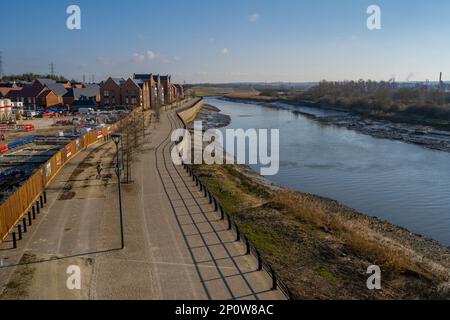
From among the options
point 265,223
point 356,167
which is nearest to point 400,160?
point 356,167

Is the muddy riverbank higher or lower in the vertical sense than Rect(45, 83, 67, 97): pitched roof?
lower

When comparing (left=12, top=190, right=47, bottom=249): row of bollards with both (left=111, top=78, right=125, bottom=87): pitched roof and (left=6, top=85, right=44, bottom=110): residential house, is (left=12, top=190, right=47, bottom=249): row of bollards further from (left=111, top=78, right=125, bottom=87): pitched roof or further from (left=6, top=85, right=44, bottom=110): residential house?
(left=6, top=85, right=44, bottom=110): residential house

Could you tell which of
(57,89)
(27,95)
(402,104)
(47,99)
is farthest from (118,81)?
(402,104)

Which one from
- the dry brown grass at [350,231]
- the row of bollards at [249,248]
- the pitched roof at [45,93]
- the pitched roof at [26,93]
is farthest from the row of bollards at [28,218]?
the pitched roof at [26,93]

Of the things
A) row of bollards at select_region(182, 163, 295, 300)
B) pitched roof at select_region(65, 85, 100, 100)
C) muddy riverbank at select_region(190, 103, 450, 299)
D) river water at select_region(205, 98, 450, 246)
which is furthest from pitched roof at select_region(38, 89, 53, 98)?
row of bollards at select_region(182, 163, 295, 300)

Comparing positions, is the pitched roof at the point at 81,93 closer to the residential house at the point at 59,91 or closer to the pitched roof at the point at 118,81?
the residential house at the point at 59,91

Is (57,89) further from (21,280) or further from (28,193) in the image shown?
Answer: (21,280)
